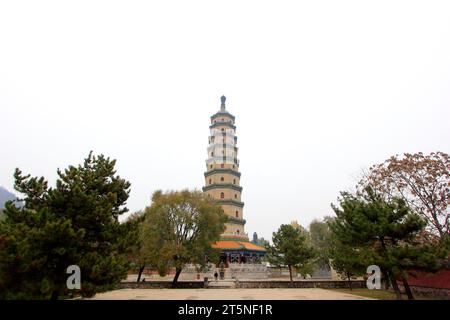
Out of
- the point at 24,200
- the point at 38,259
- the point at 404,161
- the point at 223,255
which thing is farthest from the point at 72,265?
the point at 223,255

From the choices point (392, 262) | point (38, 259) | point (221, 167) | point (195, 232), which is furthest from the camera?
point (221, 167)

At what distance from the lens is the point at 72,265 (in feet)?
35.2

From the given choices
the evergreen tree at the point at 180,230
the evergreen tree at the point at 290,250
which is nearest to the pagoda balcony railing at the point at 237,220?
the evergreen tree at the point at 290,250

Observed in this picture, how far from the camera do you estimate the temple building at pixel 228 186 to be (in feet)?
133

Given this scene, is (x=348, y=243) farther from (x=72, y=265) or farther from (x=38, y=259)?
(x=38, y=259)

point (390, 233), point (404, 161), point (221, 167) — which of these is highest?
point (221, 167)

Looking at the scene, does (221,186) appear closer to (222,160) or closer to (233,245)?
(222,160)

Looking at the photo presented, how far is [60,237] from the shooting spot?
410 inches

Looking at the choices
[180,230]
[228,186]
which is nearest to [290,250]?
[180,230]

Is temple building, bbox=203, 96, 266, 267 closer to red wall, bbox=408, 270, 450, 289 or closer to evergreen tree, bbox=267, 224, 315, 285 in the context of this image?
evergreen tree, bbox=267, 224, 315, 285

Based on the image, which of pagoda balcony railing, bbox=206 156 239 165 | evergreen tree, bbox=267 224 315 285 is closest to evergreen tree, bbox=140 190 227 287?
evergreen tree, bbox=267 224 315 285

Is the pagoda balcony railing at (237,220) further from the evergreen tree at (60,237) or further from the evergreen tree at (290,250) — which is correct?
the evergreen tree at (60,237)

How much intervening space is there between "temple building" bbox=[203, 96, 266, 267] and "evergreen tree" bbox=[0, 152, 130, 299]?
2782 cm
